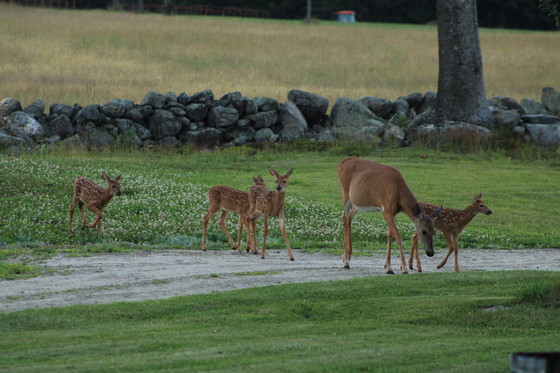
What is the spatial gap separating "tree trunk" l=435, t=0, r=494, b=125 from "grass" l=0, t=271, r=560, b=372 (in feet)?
73.0

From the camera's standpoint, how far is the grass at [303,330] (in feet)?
31.3

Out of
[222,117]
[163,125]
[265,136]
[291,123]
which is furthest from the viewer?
[291,123]

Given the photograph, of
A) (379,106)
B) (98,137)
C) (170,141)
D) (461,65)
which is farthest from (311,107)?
(98,137)

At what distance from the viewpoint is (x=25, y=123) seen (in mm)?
35312

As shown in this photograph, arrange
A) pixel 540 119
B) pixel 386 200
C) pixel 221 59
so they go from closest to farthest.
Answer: pixel 386 200 → pixel 540 119 → pixel 221 59

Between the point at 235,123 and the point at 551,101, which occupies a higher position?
the point at 551,101

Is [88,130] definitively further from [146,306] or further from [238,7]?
[238,7]

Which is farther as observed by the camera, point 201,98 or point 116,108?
point 201,98

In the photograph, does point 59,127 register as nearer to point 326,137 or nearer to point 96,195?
point 326,137

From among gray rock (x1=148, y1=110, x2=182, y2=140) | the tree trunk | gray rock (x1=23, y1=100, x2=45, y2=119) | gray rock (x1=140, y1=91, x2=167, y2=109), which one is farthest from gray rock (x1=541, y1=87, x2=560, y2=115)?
gray rock (x1=23, y1=100, x2=45, y2=119)

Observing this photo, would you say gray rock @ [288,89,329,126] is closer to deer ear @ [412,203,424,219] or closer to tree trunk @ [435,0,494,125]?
tree trunk @ [435,0,494,125]

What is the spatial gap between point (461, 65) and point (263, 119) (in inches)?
336

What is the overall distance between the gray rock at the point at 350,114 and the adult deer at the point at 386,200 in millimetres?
21583

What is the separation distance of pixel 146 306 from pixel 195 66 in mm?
45231
